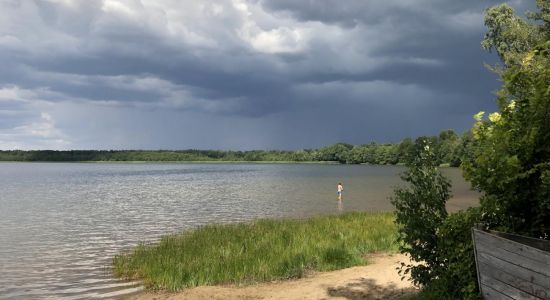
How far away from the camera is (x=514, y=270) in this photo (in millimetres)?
5820

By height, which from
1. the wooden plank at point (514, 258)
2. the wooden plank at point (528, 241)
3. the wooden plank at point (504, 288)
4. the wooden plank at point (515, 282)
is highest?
the wooden plank at point (528, 241)

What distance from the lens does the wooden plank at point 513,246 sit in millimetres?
5322

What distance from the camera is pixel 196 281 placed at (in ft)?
48.4

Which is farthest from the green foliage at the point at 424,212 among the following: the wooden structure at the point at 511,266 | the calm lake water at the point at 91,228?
the calm lake water at the point at 91,228

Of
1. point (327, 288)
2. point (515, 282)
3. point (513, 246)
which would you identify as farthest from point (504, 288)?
point (327, 288)

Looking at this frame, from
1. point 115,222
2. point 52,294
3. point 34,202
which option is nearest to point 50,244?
point 115,222

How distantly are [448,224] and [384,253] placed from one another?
36.3 ft

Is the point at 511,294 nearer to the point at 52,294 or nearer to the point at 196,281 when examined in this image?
the point at 196,281

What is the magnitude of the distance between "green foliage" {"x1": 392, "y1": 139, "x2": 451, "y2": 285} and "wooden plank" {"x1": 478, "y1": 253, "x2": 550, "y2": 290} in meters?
1.85

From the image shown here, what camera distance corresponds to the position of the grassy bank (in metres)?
15.2

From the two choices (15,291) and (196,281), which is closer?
(196,281)

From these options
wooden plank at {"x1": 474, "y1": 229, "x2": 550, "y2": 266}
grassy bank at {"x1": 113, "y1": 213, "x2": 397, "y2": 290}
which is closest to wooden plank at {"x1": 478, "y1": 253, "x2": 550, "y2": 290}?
wooden plank at {"x1": 474, "y1": 229, "x2": 550, "y2": 266}

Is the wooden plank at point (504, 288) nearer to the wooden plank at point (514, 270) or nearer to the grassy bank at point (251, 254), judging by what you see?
the wooden plank at point (514, 270)

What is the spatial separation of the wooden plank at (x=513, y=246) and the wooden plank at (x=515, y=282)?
1.14ft
